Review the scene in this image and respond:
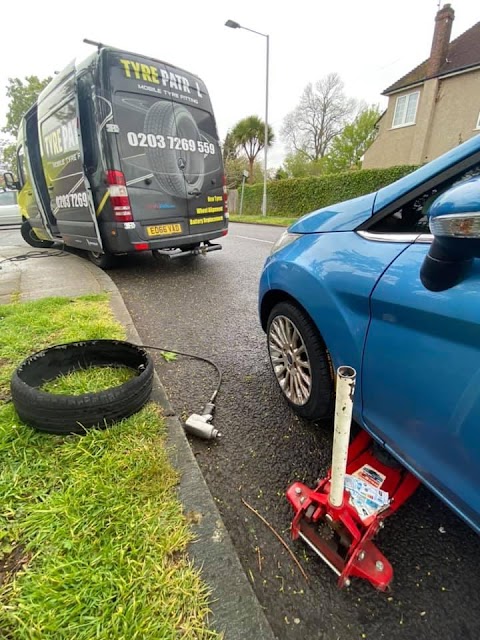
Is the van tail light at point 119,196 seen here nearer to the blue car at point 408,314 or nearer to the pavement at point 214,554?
the pavement at point 214,554

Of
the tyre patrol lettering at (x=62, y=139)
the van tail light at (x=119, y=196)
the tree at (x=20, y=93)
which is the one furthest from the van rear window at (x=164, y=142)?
the tree at (x=20, y=93)

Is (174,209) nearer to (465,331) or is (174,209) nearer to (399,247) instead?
(399,247)

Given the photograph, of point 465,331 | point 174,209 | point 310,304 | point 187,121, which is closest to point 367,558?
point 465,331

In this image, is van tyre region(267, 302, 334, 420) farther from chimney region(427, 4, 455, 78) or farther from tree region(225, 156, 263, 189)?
tree region(225, 156, 263, 189)

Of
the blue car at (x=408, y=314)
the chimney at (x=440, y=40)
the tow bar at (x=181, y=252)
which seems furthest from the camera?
the chimney at (x=440, y=40)

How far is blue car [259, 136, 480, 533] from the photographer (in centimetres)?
97

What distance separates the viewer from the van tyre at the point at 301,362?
5.90 ft

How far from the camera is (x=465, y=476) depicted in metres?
1.02

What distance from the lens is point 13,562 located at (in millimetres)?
1145

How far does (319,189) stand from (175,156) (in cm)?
1345

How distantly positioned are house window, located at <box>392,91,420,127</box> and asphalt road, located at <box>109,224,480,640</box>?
874 inches

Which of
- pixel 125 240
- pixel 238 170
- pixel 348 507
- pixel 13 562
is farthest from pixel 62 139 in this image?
pixel 238 170

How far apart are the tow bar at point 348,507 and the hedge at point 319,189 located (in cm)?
1341

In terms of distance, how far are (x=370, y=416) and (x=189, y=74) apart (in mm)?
5662
